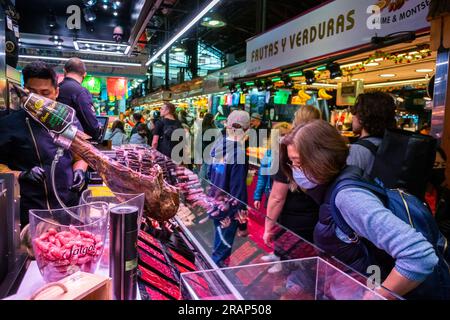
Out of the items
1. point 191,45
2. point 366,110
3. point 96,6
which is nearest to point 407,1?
point 366,110

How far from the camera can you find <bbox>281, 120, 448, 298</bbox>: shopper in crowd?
4.31ft

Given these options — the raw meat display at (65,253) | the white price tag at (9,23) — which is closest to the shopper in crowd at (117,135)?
the white price tag at (9,23)

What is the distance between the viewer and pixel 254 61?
8.09 metres

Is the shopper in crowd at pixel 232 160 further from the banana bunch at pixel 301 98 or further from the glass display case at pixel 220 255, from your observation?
the banana bunch at pixel 301 98

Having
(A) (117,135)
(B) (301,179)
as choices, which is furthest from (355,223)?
(A) (117,135)

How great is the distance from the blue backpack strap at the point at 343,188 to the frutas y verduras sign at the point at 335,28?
318cm

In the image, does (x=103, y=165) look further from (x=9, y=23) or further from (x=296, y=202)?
(x=9, y=23)

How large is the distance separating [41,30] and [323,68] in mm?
5162

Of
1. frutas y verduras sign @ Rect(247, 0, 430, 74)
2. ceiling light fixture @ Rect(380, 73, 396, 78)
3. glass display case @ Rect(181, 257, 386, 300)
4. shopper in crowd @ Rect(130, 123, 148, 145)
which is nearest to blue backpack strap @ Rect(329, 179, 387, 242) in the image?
glass display case @ Rect(181, 257, 386, 300)

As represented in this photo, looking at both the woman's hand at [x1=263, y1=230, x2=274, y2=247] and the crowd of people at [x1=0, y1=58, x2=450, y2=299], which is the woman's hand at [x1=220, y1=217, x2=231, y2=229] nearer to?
the crowd of people at [x1=0, y1=58, x2=450, y2=299]

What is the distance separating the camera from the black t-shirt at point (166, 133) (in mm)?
5973

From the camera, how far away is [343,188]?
145 centimetres

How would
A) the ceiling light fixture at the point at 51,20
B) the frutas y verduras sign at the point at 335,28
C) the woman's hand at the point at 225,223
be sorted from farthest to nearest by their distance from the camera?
1. the ceiling light fixture at the point at 51,20
2. the frutas y verduras sign at the point at 335,28
3. the woman's hand at the point at 225,223
